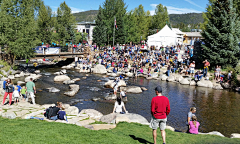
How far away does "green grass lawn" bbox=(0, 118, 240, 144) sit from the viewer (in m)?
6.10

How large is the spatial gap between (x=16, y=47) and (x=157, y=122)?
25667 millimetres

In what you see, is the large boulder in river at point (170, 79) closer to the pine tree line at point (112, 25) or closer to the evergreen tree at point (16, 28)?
the evergreen tree at point (16, 28)

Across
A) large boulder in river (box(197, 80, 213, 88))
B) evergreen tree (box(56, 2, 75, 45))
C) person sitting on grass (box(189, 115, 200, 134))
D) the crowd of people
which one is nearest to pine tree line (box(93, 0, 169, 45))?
evergreen tree (box(56, 2, 75, 45))

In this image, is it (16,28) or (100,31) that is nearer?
(16,28)

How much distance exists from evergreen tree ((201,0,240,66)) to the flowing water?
693 cm

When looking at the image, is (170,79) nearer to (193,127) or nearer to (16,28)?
(193,127)

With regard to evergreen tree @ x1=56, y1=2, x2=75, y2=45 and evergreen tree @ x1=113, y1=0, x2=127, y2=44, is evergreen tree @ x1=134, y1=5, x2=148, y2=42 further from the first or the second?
evergreen tree @ x1=56, y1=2, x2=75, y2=45

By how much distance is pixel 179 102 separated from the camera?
17.3 meters

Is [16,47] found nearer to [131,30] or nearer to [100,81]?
[100,81]

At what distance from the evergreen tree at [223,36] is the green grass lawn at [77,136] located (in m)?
21.5

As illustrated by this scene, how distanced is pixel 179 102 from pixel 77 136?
1235 cm

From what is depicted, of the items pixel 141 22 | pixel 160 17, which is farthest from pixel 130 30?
pixel 160 17

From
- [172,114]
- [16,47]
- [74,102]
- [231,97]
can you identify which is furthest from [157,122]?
[16,47]

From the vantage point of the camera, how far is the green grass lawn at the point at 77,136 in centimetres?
610
